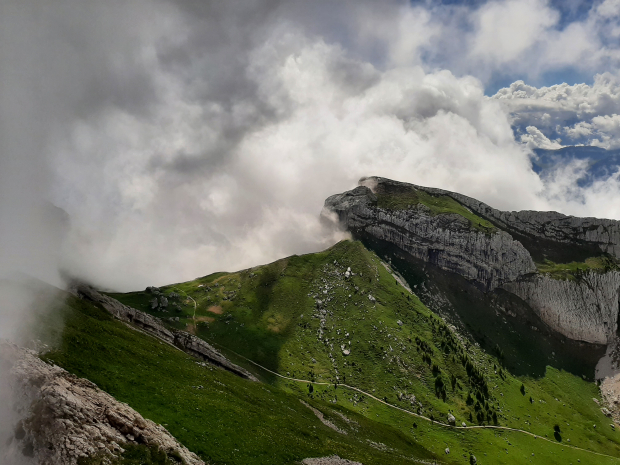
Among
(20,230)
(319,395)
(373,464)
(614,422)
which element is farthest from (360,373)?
(614,422)

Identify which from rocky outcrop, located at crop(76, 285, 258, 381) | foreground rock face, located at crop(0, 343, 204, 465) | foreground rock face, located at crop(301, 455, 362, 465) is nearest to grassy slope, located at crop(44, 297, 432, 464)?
foreground rock face, located at crop(301, 455, 362, 465)

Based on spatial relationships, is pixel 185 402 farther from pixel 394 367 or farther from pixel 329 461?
pixel 394 367

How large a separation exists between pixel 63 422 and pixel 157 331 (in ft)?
271

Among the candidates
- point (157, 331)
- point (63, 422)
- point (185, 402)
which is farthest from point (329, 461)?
point (157, 331)

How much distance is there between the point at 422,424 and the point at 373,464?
97.3 meters

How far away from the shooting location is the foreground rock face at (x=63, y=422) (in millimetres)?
25359

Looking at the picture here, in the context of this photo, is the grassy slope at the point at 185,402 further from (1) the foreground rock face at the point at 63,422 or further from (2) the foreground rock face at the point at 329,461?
(1) the foreground rock face at the point at 63,422

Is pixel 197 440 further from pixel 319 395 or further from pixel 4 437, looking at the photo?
pixel 319 395

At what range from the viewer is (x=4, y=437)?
26.0 metres

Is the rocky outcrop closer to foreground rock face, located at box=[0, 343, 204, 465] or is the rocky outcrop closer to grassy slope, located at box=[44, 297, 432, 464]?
grassy slope, located at box=[44, 297, 432, 464]

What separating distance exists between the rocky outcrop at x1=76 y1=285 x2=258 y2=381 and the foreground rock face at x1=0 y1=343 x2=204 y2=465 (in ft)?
236

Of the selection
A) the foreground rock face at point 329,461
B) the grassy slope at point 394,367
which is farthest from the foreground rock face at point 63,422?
the grassy slope at point 394,367

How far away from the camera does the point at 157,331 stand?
10262 cm

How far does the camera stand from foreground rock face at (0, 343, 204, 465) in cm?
2536
